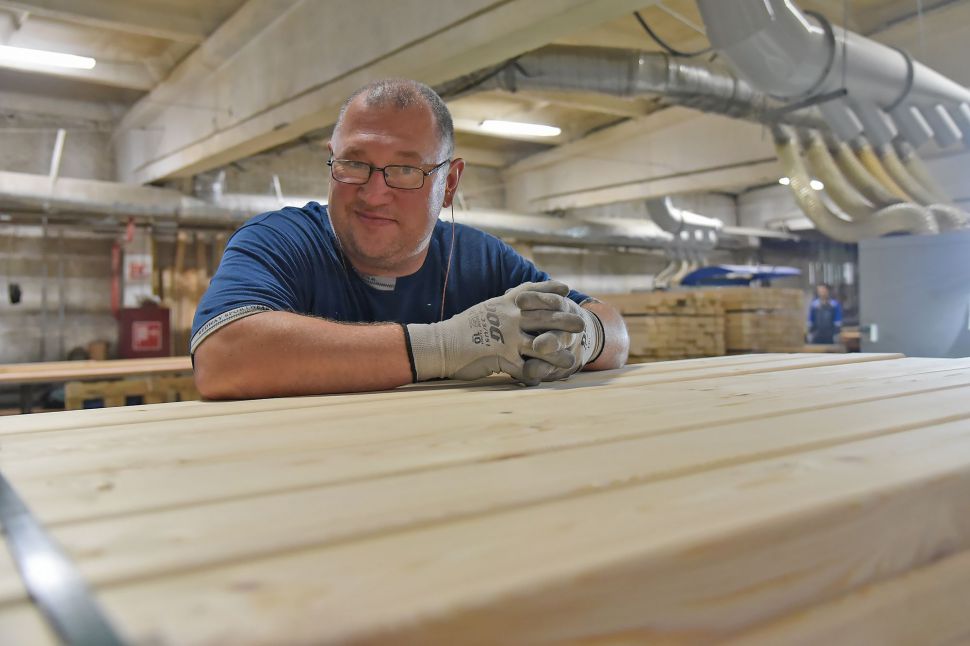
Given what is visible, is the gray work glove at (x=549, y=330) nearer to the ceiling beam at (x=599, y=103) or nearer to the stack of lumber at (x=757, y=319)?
the stack of lumber at (x=757, y=319)

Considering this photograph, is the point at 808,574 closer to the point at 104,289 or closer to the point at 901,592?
the point at 901,592

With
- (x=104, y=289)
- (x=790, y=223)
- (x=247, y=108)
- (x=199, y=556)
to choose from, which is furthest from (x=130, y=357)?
(x=790, y=223)

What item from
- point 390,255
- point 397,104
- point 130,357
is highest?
point 397,104

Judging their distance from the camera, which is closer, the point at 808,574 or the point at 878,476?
the point at 808,574

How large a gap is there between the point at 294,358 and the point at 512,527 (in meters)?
1.02

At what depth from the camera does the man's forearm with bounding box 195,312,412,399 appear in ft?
4.81

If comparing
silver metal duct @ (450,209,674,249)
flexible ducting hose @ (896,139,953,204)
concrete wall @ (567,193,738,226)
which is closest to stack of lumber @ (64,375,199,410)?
silver metal duct @ (450,209,674,249)

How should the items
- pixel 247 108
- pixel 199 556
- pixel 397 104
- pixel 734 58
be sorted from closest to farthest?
1. pixel 199 556
2. pixel 397 104
3. pixel 734 58
4. pixel 247 108

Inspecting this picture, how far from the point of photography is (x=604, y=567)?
47 centimetres

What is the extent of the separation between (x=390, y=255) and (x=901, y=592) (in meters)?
1.56

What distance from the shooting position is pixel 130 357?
727cm

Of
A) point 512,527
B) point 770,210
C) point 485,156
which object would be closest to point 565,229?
point 485,156

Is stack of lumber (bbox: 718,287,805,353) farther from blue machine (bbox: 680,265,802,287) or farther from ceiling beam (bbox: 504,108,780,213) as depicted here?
blue machine (bbox: 680,265,802,287)

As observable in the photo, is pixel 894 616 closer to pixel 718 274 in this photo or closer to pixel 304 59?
pixel 304 59
